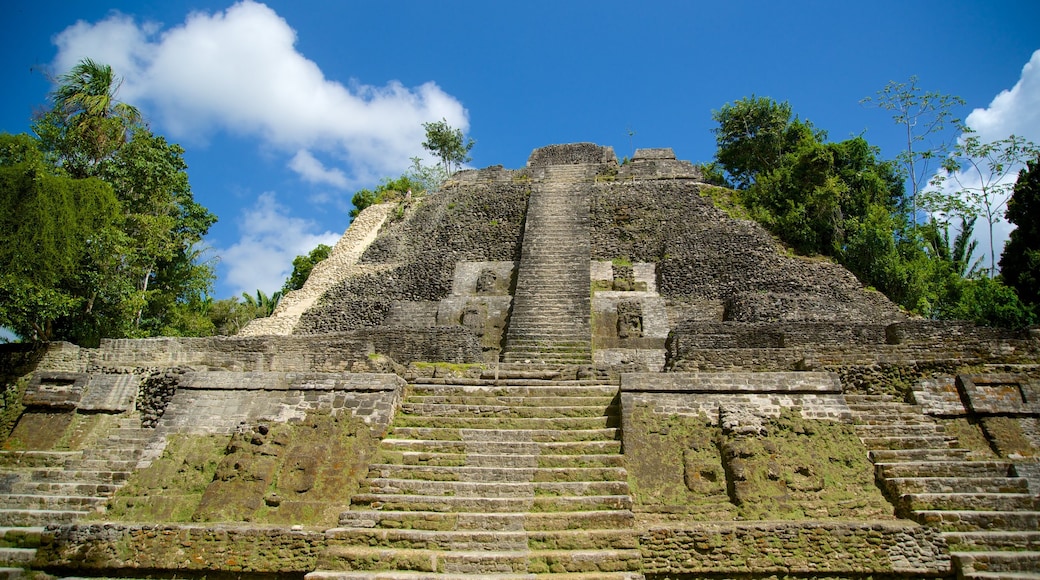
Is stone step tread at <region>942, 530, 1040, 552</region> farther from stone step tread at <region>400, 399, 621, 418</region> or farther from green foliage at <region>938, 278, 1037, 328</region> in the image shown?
green foliage at <region>938, 278, 1037, 328</region>

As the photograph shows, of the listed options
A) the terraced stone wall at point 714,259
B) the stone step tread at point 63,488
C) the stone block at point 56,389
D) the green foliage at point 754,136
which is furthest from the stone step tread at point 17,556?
the green foliage at point 754,136

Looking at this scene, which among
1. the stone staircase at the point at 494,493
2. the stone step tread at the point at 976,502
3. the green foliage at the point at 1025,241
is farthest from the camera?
the green foliage at the point at 1025,241

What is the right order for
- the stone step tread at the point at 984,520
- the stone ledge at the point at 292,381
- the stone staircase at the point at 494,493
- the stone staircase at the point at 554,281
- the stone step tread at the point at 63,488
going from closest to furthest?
the stone staircase at the point at 494,493 < the stone step tread at the point at 984,520 < the stone step tread at the point at 63,488 < the stone ledge at the point at 292,381 < the stone staircase at the point at 554,281

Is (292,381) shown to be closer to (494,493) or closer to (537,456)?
(494,493)

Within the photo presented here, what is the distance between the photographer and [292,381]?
805cm

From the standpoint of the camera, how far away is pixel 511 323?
12.9 meters

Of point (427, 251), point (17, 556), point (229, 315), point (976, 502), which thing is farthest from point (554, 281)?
point (229, 315)

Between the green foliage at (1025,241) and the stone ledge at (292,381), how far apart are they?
16450 mm

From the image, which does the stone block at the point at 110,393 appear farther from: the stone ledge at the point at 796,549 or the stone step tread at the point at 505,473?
the stone ledge at the point at 796,549

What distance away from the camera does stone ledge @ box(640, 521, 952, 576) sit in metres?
5.66

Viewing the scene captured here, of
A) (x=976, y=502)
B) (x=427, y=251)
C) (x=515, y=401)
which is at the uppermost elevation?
(x=427, y=251)

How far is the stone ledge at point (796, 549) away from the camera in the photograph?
5656 mm

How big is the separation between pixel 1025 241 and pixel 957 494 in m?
14.0

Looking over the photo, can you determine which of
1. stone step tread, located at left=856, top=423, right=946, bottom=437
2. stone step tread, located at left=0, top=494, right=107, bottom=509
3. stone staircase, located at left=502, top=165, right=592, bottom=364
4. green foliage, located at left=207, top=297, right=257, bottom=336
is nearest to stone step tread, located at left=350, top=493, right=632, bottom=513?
stone step tread, located at left=856, top=423, right=946, bottom=437
